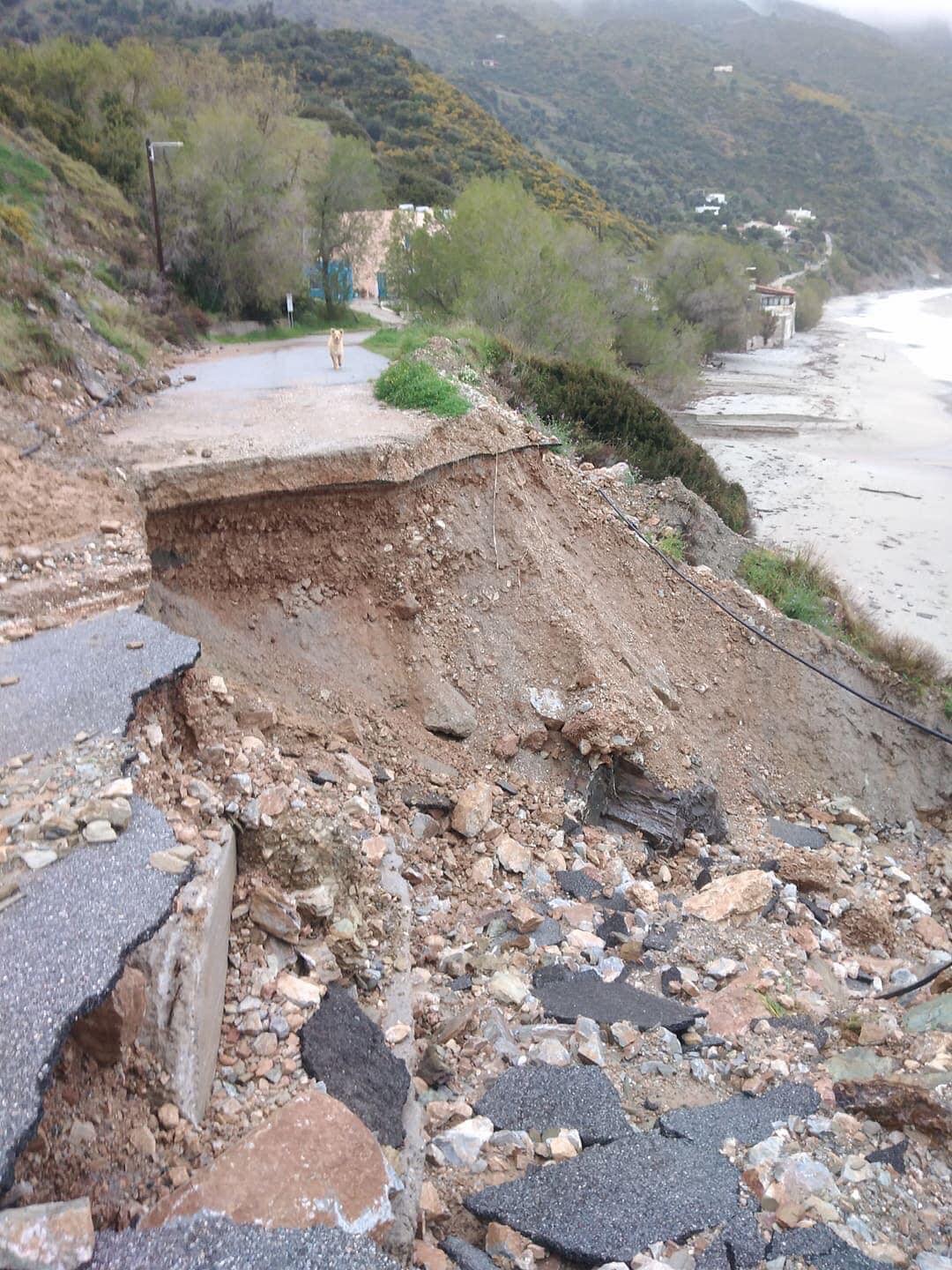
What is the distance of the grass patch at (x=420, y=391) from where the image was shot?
10492mm

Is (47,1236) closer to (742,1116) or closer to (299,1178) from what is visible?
(299,1178)

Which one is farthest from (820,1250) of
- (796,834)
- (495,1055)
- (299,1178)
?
(796,834)

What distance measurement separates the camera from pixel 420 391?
10.9m

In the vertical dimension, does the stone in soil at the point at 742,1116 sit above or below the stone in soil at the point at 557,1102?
below

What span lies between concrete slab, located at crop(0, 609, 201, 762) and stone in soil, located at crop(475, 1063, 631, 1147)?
280cm

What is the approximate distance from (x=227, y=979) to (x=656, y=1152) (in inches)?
87.9

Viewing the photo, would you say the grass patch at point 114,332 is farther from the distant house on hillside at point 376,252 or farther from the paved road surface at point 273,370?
the distant house on hillside at point 376,252

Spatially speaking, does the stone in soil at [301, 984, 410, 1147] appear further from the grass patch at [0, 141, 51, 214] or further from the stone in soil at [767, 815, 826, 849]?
the grass patch at [0, 141, 51, 214]

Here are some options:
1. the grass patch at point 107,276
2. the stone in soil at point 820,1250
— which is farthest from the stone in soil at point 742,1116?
the grass patch at point 107,276

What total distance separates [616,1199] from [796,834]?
6.73 m

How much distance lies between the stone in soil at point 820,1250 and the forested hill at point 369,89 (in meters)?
61.2

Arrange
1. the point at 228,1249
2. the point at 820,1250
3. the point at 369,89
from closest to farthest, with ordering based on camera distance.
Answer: the point at 228,1249
the point at 820,1250
the point at 369,89

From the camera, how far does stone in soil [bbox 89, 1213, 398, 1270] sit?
2742 millimetres

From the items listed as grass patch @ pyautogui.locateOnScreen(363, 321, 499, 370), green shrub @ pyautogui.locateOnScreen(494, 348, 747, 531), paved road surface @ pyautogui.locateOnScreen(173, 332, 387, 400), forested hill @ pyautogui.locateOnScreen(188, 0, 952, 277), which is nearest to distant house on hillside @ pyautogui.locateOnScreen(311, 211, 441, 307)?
paved road surface @ pyautogui.locateOnScreen(173, 332, 387, 400)
